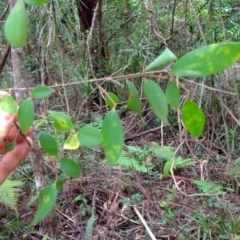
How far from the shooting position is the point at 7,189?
1.98m

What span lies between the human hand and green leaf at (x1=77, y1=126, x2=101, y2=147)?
0.15m

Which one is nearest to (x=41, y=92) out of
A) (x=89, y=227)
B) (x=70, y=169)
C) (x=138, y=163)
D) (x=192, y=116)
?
(x=70, y=169)

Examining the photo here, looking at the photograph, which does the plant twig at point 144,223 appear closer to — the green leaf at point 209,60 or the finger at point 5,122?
the finger at point 5,122

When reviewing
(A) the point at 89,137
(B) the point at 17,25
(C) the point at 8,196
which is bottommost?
(C) the point at 8,196

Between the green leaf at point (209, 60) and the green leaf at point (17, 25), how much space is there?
24 centimetres

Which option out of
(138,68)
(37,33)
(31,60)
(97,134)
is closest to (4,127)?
(97,134)

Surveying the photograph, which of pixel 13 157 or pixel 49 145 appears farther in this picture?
pixel 13 157

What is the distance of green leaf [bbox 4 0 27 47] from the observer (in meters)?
0.63

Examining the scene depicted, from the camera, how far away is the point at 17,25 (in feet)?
2.08

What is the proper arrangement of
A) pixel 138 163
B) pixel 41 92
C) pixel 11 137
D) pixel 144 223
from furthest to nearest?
pixel 138 163, pixel 144 223, pixel 11 137, pixel 41 92

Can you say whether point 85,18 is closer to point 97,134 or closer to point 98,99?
point 98,99

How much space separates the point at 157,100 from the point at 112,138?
9cm

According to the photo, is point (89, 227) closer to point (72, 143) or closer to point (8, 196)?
point (8, 196)

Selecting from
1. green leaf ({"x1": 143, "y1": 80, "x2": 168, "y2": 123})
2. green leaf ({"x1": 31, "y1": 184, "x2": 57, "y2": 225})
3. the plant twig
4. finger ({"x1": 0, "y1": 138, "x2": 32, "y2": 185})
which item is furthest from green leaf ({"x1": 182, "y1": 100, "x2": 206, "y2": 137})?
the plant twig
